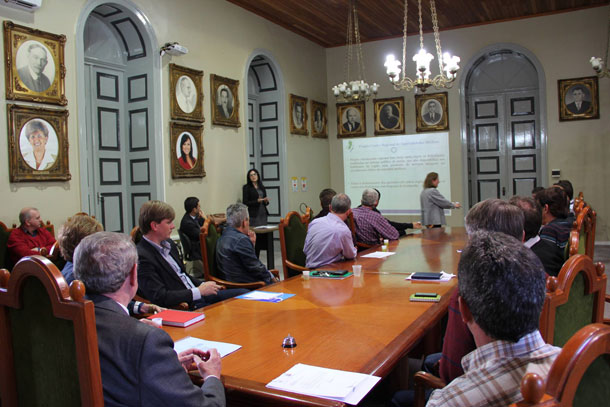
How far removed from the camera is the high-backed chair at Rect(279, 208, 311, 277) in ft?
16.8

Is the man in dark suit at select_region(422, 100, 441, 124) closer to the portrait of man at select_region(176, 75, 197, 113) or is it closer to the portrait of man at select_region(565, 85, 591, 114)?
the portrait of man at select_region(565, 85, 591, 114)

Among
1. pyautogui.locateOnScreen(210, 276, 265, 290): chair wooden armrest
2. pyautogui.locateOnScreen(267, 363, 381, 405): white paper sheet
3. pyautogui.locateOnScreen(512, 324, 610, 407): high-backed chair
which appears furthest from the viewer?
pyautogui.locateOnScreen(210, 276, 265, 290): chair wooden armrest

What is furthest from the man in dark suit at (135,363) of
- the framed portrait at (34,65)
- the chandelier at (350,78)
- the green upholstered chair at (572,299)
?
the chandelier at (350,78)

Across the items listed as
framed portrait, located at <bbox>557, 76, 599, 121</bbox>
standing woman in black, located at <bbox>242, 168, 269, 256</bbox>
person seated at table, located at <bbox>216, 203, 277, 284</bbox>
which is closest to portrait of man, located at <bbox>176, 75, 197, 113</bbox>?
standing woman in black, located at <bbox>242, 168, 269, 256</bbox>

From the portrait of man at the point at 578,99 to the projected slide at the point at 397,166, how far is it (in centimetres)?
230

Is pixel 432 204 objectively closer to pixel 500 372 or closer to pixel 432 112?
pixel 432 112

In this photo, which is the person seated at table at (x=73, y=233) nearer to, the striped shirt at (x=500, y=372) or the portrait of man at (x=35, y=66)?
the striped shirt at (x=500, y=372)

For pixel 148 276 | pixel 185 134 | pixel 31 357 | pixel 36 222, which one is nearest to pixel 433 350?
pixel 148 276

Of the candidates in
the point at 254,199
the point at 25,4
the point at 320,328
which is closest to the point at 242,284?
the point at 320,328

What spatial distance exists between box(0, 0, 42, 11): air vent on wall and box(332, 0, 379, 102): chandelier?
196 inches

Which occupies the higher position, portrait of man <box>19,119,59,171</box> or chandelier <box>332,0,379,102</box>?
chandelier <box>332,0,379,102</box>

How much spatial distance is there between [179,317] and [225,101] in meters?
6.13

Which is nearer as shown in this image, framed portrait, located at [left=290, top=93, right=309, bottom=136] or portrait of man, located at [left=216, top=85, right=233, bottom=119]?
portrait of man, located at [left=216, top=85, right=233, bottom=119]

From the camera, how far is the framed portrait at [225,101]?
812cm
